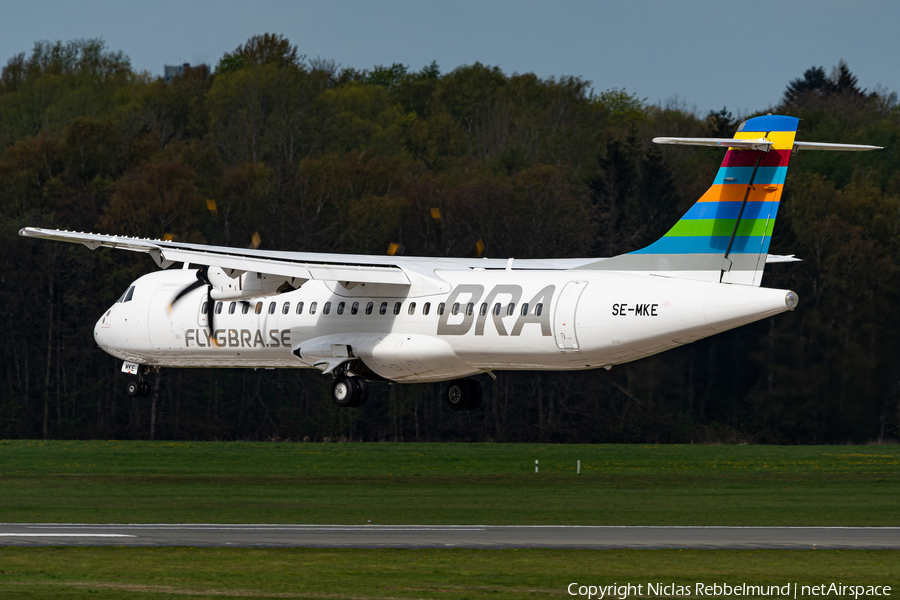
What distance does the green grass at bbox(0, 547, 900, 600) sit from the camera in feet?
57.7

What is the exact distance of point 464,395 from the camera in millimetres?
31969

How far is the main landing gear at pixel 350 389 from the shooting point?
30.6 metres

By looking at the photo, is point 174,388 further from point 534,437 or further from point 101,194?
point 534,437

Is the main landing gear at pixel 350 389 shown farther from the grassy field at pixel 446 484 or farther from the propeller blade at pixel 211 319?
the propeller blade at pixel 211 319

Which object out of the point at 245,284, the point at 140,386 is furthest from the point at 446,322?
the point at 140,386

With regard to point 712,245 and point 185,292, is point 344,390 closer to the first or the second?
point 185,292

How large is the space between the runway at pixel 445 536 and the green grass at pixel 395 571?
0.86m

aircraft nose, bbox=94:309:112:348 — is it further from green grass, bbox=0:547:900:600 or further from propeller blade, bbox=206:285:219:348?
green grass, bbox=0:547:900:600

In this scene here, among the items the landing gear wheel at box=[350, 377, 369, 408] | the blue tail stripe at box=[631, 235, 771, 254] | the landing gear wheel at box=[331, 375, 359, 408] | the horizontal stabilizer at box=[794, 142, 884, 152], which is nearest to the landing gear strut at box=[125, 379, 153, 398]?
the landing gear wheel at box=[331, 375, 359, 408]

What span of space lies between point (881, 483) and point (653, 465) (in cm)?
819

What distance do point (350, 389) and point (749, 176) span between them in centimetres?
1062

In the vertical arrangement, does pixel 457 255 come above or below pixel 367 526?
above

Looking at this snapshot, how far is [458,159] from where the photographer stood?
71.2 metres

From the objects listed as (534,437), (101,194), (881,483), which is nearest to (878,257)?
(534,437)
